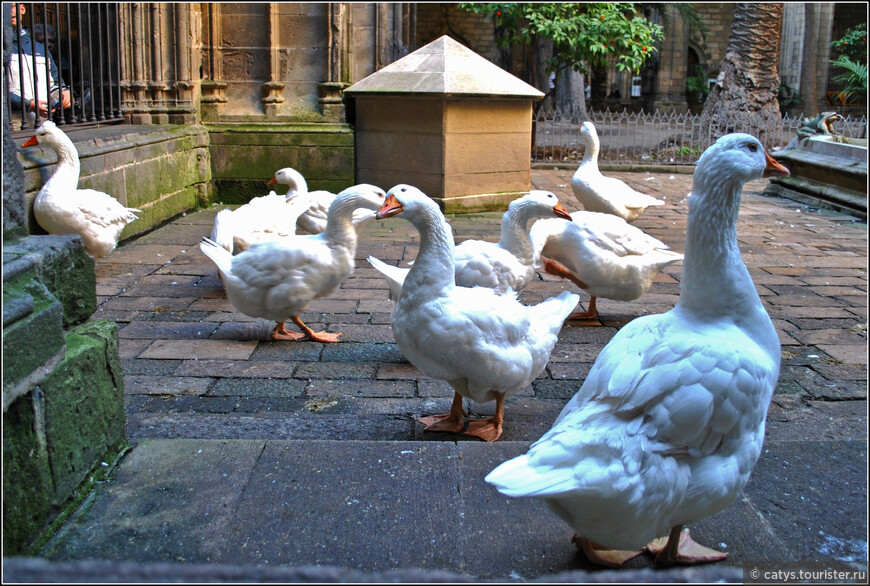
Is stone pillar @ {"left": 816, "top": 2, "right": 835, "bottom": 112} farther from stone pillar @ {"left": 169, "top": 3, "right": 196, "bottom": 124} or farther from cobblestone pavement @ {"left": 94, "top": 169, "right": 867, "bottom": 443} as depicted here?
stone pillar @ {"left": 169, "top": 3, "right": 196, "bottom": 124}

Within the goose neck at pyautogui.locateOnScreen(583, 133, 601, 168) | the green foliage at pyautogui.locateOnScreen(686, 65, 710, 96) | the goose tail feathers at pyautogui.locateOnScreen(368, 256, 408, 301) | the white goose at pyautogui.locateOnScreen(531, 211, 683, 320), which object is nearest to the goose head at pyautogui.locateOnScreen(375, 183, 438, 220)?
the goose tail feathers at pyautogui.locateOnScreen(368, 256, 408, 301)

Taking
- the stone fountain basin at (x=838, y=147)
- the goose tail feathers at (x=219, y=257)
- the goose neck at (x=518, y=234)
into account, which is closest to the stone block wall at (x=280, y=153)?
the goose tail feathers at (x=219, y=257)

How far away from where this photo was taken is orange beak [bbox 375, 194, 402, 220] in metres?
3.67

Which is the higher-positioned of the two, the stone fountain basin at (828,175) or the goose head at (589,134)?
the goose head at (589,134)

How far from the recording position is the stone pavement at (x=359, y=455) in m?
2.31

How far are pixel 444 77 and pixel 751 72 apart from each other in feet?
35.3

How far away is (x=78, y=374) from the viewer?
2.53 m

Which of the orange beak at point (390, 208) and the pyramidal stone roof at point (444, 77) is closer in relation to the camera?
the orange beak at point (390, 208)

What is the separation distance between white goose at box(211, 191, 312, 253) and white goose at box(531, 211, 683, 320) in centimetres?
210

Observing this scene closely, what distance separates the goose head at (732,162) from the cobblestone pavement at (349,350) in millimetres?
1707

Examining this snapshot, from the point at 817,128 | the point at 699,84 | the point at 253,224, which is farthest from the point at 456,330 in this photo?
the point at 699,84

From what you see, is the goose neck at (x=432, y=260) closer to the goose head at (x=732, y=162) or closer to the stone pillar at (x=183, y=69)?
the goose head at (x=732, y=162)

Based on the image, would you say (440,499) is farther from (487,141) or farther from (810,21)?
(810,21)

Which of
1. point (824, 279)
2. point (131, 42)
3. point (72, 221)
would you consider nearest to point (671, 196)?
point (824, 279)
